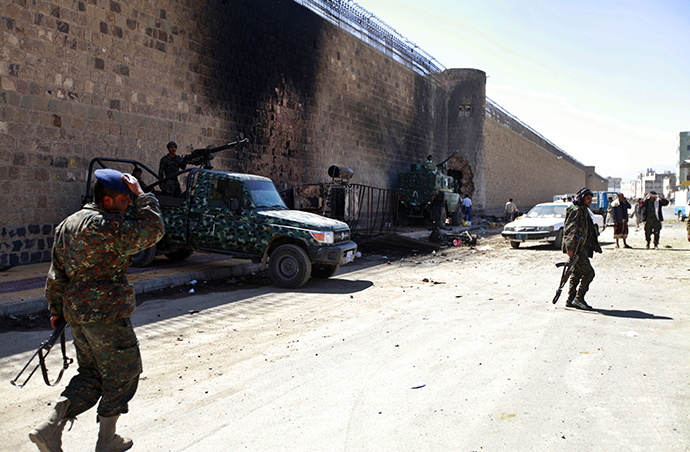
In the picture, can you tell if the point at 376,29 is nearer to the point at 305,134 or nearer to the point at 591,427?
the point at 305,134

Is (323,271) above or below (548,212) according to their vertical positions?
below

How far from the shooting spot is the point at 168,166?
10023 millimetres

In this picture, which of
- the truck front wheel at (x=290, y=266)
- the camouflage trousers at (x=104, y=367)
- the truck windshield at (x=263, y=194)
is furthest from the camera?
the truck windshield at (x=263, y=194)

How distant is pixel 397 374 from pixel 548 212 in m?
12.8

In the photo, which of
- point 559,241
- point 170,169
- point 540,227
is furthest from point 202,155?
point 559,241

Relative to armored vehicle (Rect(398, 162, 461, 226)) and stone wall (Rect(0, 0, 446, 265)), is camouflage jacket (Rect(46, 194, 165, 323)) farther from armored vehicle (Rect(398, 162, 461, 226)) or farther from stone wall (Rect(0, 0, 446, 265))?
armored vehicle (Rect(398, 162, 461, 226))

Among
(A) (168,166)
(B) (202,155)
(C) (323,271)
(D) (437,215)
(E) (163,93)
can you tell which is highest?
(E) (163,93)

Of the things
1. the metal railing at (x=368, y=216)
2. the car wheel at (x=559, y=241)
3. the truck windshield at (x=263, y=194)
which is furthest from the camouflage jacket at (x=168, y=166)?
the car wheel at (x=559, y=241)

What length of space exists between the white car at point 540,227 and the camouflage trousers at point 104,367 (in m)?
12.9

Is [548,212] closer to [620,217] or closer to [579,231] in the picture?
[620,217]

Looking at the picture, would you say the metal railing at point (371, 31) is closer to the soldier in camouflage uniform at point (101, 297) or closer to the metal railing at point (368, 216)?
the metal railing at point (368, 216)

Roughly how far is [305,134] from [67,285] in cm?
1458

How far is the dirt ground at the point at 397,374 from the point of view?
3.02 meters

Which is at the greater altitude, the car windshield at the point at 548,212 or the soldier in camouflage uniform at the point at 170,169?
the soldier in camouflage uniform at the point at 170,169
